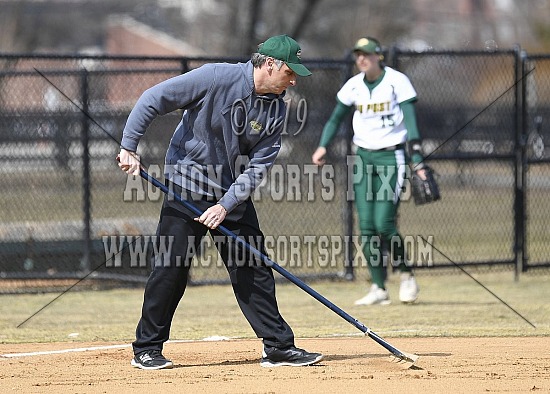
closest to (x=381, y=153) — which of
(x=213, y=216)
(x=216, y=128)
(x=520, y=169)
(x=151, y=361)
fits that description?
(x=520, y=169)

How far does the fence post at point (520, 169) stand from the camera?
12281mm

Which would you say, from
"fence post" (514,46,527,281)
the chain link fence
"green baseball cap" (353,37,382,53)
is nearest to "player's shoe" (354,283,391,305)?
the chain link fence

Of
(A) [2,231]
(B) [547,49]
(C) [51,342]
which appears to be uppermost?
(B) [547,49]

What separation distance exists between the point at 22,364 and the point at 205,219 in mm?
1607

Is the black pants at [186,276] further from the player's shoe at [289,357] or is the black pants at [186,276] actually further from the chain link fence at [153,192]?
the chain link fence at [153,192]

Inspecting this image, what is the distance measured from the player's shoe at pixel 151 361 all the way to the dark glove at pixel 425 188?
427 cm

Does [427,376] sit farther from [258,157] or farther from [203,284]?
[203,284]

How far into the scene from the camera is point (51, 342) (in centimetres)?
803

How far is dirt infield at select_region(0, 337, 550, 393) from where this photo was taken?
6.05m

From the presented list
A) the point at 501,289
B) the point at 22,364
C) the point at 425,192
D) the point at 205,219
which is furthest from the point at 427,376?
the point at 501,289

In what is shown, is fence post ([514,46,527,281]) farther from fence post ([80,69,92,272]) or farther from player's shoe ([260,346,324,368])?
player's shoe ([260,346,324,368])

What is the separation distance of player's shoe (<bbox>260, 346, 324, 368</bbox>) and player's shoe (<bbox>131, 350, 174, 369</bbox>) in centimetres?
62

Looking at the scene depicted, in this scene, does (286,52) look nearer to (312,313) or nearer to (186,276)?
(186,276)

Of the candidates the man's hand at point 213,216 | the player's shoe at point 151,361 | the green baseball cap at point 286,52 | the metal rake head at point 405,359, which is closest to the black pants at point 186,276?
the player's shoe at point 151,361
